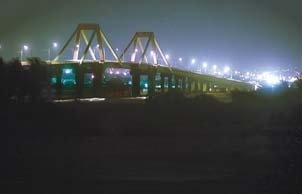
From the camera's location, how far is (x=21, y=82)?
74.4 meters

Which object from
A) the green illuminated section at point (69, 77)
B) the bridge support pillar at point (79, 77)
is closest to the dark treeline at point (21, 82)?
the bridge support pillar at point (79, 77)

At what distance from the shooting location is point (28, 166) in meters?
33.3

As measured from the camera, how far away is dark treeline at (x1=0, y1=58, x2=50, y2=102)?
71125 millimetres

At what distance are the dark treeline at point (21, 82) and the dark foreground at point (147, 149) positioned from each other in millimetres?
5187

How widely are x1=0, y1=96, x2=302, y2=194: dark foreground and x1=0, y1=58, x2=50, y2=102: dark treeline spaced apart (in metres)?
5.19

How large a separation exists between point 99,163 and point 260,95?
181 feet

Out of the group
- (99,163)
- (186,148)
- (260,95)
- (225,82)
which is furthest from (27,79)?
(225,82)

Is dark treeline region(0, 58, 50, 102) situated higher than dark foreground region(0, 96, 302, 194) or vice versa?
dark treeline region(0, 58, 50, 102)

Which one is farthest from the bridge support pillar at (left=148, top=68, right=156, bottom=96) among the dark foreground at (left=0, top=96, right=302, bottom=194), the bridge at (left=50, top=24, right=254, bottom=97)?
the dark foreground at (left=0, top=96, right=302, bottom=194)

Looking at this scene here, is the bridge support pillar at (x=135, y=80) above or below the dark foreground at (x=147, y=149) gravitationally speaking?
above

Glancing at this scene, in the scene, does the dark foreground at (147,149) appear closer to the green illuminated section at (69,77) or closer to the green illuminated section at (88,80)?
the green illuminated section at (69,77)

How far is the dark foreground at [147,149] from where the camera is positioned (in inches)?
1086

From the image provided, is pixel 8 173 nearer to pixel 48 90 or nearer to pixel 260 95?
pixel 48 90

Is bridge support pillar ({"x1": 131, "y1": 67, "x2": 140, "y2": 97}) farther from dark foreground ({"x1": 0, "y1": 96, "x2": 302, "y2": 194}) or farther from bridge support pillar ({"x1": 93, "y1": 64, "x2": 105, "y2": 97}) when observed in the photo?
dark foreground ({"x1": 0, "y1": 96, "x2": 302, "y2": 194})
